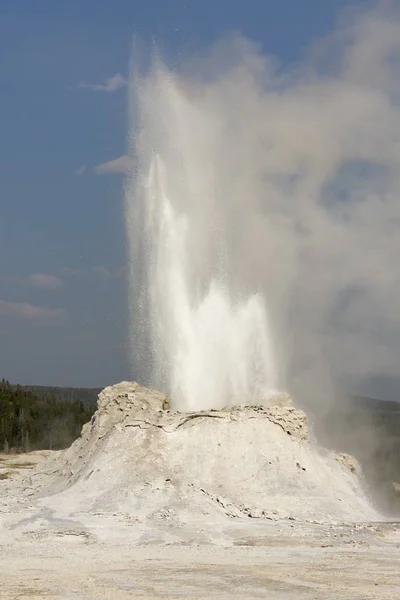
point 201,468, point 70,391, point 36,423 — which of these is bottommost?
point 201,468

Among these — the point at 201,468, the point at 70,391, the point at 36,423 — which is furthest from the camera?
the point at 70,391

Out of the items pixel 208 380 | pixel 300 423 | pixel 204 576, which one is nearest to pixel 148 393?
pixel 208 380

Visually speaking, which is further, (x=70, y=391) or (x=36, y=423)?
(x=70, y=391)

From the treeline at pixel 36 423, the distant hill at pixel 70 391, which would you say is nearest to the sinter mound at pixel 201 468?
the treeline at pixel 36 423

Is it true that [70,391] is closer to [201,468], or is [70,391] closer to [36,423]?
[36,423]

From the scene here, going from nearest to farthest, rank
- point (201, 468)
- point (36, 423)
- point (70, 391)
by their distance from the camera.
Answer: point (201, 468), point (36, 423), point (70, 391)

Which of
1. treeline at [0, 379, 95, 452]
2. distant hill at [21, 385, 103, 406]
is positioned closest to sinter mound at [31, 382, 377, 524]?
treeline at [0, 379, 95, 452]

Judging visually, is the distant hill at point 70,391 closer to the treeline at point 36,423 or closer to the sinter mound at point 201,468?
the treeline at point 36,423

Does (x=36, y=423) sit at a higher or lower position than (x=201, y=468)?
higher

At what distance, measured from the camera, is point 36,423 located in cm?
7225

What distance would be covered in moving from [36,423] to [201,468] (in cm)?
5290

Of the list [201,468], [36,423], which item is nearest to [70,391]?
[36,423]

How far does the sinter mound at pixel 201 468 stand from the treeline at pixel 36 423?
40.9m

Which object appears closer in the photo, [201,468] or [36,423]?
[201,468]
